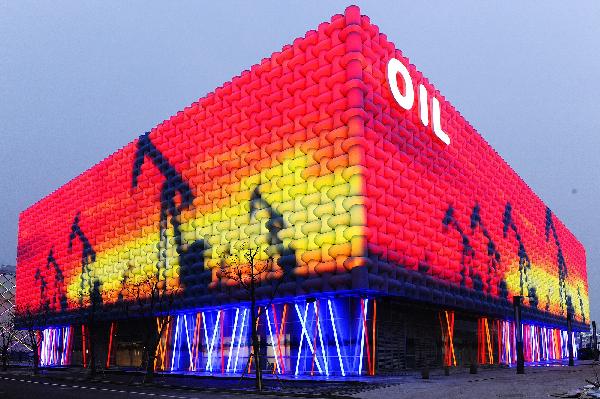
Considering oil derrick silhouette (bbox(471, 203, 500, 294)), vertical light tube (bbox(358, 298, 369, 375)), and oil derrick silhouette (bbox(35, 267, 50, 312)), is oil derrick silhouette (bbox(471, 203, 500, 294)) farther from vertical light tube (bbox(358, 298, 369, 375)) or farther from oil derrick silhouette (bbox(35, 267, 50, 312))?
oil derrick silhouette (bbox(35, 267, 50, 312))

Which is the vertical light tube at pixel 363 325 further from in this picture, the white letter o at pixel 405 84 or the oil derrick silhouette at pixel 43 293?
the oil derrick silhouette at pixel 43 293

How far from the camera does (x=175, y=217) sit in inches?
2304

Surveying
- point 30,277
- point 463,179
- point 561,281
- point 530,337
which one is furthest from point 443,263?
point 30,277

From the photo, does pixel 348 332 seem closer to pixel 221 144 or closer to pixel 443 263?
pixel 443 263

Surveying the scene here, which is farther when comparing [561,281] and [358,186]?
[561,281]

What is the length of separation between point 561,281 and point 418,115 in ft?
197

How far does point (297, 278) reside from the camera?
1730 inches

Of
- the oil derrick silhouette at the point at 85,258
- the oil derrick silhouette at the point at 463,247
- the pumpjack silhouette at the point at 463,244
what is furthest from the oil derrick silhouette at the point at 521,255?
the oil derrick silhouette at the point at 85,258

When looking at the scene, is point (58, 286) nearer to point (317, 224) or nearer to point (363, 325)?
point (317, 224)

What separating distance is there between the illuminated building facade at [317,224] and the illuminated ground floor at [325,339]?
155 millimetres

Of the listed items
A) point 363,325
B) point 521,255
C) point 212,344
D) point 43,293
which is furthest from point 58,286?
point 521,255

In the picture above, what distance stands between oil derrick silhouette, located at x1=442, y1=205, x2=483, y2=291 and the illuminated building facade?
22 cm

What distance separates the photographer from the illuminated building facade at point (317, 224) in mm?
42938

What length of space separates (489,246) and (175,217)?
3259cm
